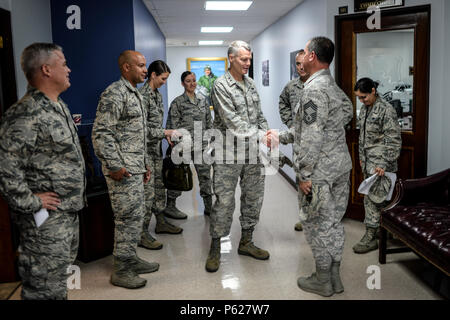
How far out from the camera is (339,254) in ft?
8.77

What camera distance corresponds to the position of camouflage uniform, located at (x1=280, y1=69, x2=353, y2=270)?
8.13ft

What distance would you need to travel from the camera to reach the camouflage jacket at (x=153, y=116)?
3.45 m

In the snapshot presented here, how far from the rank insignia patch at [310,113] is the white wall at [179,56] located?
1035 cm

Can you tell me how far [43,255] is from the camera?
1.82m

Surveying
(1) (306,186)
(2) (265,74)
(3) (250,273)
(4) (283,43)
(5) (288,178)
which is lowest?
(3) (250,273)

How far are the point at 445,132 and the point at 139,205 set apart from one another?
282 cm

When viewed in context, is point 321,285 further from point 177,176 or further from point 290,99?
point 290,99

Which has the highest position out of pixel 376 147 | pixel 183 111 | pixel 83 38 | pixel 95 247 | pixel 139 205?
pixel 83 38

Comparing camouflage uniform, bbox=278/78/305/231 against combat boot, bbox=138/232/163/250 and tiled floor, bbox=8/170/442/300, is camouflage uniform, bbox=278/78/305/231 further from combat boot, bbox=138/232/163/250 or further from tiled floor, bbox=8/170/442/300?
combat boot, bbox=138/232/163/250

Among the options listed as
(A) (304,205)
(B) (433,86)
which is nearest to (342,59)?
(B) (433,86)

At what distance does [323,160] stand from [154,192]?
1.72 meters

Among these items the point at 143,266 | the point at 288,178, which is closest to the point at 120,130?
the point at 143,266

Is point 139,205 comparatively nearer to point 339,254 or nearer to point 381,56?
point 339,254

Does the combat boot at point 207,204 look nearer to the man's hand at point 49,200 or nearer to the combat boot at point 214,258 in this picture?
the combat boot at point 214,258
